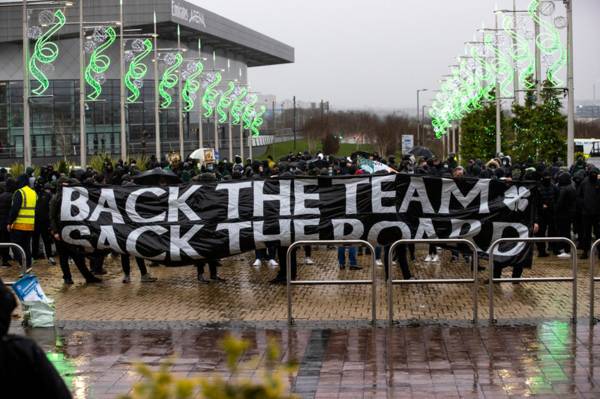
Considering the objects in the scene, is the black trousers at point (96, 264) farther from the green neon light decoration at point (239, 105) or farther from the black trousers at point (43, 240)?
the green neon light decoration at point (239, 105)

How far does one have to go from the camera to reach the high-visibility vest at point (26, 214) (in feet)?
58.4

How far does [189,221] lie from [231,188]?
766 mm

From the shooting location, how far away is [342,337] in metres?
11.1

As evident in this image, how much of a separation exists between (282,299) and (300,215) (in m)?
1.20

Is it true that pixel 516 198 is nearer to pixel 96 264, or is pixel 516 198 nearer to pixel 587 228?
pixel 587 228

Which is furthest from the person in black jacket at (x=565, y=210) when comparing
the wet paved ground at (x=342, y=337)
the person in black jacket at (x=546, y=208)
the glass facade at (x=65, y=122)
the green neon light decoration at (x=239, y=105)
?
the glass facade at (x=65, y=122)

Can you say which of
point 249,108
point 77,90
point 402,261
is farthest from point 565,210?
point 77,90

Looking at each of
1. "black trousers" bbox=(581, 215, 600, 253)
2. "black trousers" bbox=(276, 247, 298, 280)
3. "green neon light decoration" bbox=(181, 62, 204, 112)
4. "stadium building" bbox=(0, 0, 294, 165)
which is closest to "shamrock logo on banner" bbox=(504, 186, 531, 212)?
"black trousers" bbox=(276, 247, 298, 280)

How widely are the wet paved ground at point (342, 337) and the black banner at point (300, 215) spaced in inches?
30.5

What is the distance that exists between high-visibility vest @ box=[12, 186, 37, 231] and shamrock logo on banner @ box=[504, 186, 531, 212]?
27.0 ft

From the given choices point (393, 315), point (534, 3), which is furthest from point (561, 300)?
point (534, 3)

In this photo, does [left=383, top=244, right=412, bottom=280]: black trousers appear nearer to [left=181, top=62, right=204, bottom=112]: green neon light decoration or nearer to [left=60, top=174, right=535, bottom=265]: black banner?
[left=60, top=174, right=535, bottom=265]: black banner

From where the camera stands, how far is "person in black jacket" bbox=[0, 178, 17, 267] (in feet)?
61.9

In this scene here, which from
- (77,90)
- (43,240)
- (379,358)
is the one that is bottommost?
(379,358)
